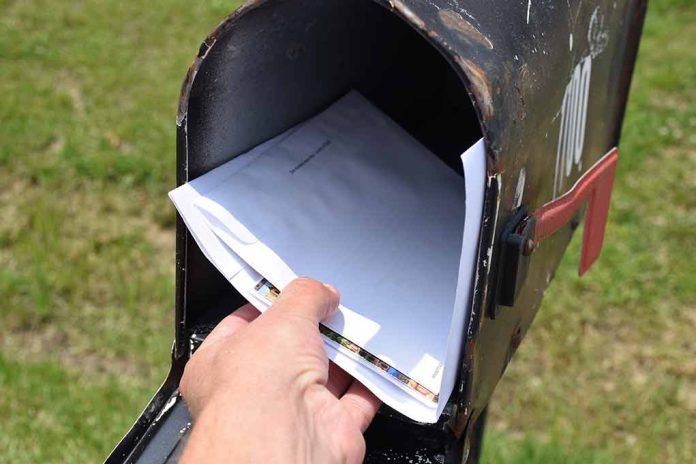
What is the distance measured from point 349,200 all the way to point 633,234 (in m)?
1.88

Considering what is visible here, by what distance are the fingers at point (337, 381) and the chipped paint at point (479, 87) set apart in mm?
440

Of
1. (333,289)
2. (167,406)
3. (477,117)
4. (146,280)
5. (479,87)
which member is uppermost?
(479,87)

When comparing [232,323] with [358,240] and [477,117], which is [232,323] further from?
[477,117]

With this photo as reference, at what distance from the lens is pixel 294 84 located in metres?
1.29

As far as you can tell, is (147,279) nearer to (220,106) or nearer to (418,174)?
(418,174)

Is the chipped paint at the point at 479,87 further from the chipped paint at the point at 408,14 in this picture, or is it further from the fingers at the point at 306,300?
the fingers at the point at 306,300

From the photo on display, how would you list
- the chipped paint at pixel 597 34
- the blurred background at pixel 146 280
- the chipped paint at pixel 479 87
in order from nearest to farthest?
1. the chipped paint at pixel 479 87
2. the chipped paint at pixel 597 34
3. the blurred background at pixel 146 280

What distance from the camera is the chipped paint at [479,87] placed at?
90cm

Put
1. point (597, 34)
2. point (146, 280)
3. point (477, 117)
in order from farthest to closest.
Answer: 1. point (146, 280)
2. point (597, 34)
3. point (477, 117)

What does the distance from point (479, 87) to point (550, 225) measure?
12.7 inches

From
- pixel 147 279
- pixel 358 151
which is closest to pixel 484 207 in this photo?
pixel 358 151

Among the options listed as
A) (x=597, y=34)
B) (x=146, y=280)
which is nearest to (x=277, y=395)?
(x=597, y=34)

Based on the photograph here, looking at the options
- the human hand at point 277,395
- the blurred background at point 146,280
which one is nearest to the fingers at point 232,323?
the human hand at point 277,395

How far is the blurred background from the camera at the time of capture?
2279mm
